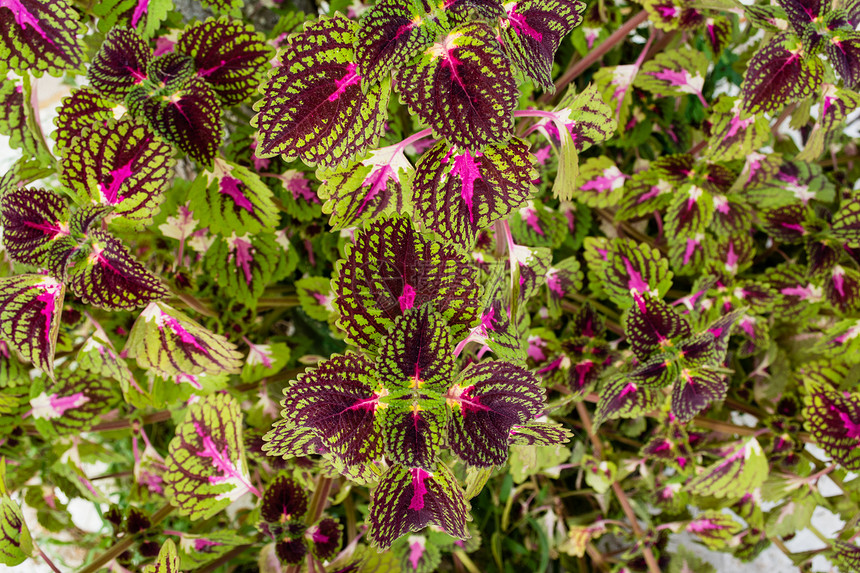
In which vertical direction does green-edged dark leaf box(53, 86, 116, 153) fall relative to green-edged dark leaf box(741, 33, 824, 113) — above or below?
above

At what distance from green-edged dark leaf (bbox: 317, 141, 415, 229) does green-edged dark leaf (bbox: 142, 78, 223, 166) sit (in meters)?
0.13

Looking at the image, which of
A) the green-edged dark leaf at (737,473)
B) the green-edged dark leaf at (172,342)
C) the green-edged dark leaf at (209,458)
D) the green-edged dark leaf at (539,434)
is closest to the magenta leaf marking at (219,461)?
the green-edged dark leaf at (209,458)

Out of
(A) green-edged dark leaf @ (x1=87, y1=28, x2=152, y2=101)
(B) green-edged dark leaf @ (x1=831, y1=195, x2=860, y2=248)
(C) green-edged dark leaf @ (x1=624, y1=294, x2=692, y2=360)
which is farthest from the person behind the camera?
(B) green-edged dark leaf @ (x1=831, y1=195, x2=860, y2=248)

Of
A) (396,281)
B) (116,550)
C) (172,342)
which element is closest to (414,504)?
(396,281)

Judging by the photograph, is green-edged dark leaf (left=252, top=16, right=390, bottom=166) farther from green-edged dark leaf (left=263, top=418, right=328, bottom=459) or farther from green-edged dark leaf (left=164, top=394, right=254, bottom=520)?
green-edged dark leaf (left=164, top=394, right=254, bottom=520)

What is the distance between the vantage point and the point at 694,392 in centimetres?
58

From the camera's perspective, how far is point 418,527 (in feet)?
1.33

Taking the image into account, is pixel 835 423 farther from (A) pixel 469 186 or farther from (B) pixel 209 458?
(B) pixel 209 458

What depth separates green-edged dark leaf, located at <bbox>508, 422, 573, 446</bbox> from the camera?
0.41 meters

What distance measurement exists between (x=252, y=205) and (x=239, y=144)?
98mm

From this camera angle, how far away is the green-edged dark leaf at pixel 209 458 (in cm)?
58

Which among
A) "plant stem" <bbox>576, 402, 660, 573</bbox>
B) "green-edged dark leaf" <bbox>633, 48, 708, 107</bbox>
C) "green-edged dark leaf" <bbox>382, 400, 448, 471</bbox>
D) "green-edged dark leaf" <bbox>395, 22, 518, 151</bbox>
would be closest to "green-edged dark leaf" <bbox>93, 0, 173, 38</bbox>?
"green-edged dark leaf" <bbox>395, 22, 518, 151</bbox>

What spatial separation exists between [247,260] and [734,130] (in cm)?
56

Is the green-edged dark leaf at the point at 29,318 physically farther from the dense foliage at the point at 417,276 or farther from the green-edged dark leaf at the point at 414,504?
the green-edged dark leaf at the point at 414,504
